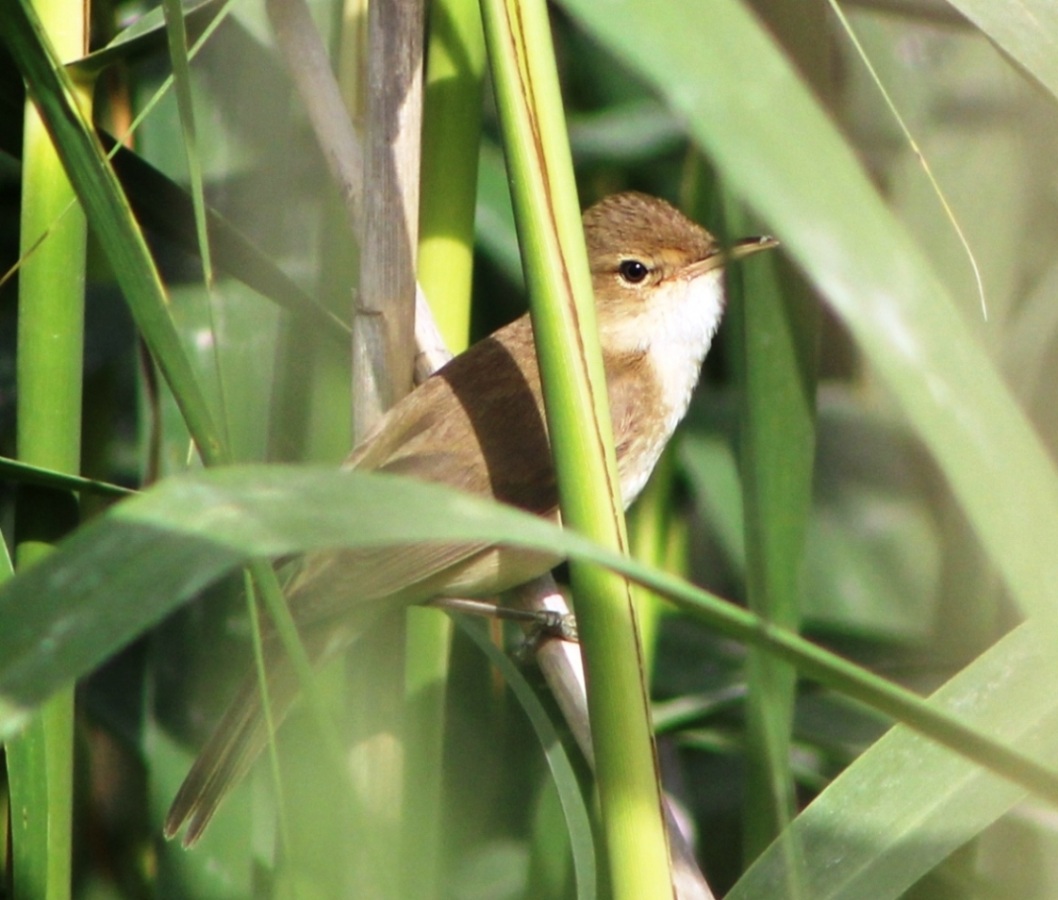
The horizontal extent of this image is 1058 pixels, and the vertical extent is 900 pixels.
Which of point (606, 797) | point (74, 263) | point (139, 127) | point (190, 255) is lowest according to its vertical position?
point (606, 797)

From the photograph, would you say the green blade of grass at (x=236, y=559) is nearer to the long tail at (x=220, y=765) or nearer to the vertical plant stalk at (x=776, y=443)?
the vertical plant stalk at (x=776, y=443)

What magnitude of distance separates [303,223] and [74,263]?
1.97 ft

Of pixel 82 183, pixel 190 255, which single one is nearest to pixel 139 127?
pixel 190 255

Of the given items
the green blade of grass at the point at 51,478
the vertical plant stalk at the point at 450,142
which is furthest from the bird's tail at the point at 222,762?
the vertical plant stalk at the point at 450,142

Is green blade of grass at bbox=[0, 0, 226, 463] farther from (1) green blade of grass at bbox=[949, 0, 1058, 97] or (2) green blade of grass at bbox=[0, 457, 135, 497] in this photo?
(1) green blade of grass at bbox=[949, 0, 1058, 97]

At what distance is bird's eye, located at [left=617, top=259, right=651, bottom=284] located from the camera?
2305 millimetres

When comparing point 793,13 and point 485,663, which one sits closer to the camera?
point 793,13

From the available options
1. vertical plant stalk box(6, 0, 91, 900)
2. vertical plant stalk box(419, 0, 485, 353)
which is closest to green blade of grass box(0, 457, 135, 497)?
vertical plant stalk box(6, 0, 91, 900)

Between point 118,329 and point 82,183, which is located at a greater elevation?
point 118,329

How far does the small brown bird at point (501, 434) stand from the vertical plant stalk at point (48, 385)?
9.7 inches

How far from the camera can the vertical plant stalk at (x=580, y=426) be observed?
3.18 feet

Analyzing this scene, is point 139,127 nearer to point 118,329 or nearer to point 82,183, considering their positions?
point 118,329

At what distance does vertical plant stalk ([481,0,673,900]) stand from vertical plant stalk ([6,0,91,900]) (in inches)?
27.6

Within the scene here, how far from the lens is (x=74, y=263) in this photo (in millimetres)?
1488
